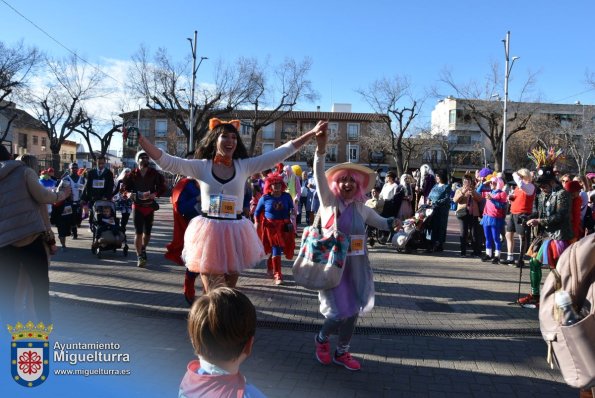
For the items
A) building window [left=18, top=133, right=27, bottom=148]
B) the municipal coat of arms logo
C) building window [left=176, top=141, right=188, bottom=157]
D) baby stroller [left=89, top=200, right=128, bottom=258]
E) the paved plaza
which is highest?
building window [left=18, top=133, right=27, bottom=148]

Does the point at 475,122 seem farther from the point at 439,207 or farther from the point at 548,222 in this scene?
the point at 548,222

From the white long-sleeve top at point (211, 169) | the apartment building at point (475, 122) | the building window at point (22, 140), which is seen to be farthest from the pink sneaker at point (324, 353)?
the building window at point (22, 140)

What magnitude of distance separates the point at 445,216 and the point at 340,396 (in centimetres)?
853

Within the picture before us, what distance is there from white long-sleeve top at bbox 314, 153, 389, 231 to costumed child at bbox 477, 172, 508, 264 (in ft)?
20.6

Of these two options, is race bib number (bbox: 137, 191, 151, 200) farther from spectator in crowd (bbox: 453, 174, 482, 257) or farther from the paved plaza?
spectator in crowd (bbox: 453, 174, 482, 257)

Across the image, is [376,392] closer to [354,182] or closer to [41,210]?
[354,182]

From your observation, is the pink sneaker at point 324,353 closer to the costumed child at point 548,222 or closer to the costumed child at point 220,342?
the costumed child at point 220,342

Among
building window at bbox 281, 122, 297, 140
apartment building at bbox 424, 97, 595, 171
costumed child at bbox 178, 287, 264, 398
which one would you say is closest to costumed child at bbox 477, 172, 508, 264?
costumed child at bbox 178, 287, 264, 398

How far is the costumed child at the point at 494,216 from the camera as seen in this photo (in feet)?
32.8

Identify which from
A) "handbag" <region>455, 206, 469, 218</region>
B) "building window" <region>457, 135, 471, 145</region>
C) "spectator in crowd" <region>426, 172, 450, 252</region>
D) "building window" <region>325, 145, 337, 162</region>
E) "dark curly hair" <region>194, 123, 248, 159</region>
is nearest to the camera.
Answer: "dark curly hair" <region>194, 123, 248, 159</region>

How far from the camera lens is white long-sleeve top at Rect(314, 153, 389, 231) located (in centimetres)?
429

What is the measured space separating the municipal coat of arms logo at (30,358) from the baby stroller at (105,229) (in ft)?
19.1

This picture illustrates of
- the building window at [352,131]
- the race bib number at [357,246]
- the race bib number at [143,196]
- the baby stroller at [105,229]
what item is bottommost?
the baby stroller at [105,229]

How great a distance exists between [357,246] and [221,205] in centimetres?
130
